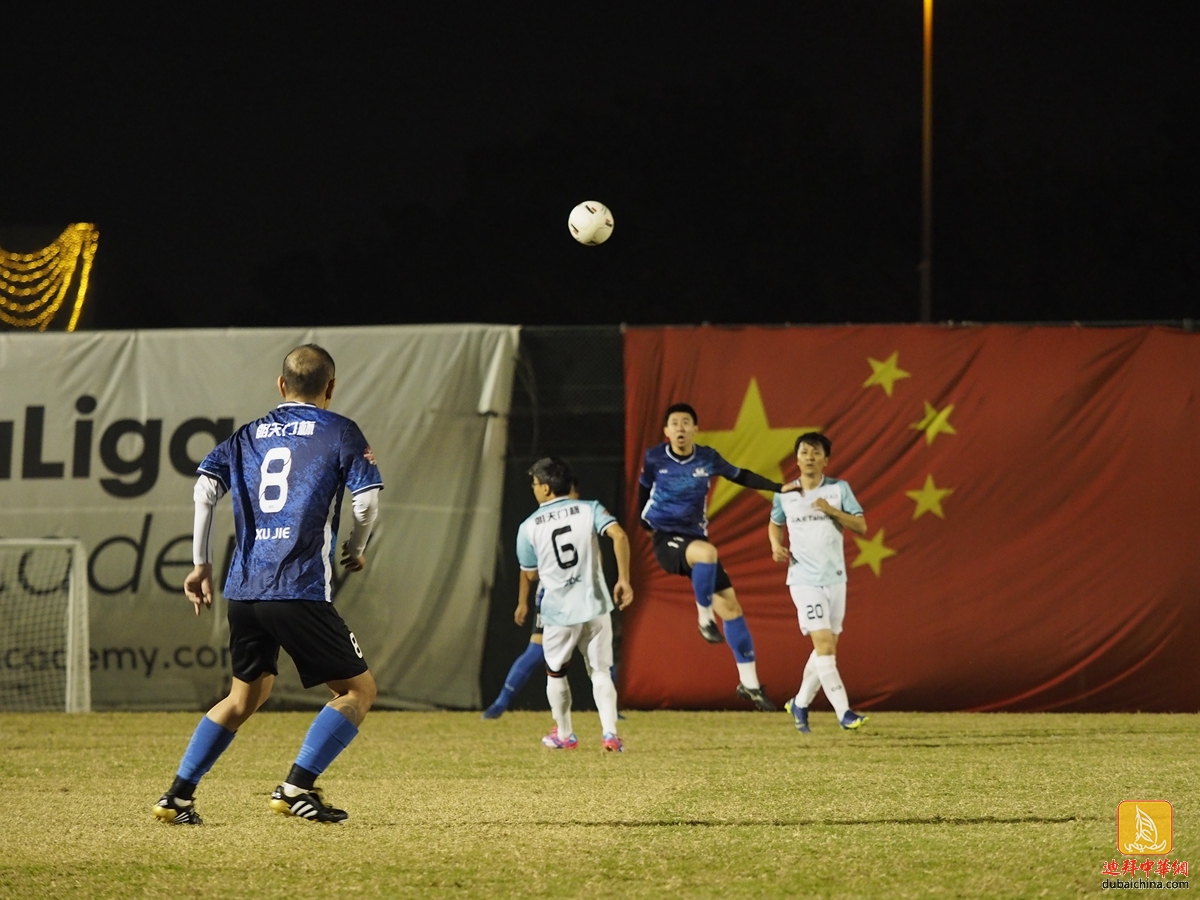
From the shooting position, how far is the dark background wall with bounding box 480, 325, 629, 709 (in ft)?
41.0

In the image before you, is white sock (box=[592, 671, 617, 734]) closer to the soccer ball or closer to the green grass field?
the green grass field

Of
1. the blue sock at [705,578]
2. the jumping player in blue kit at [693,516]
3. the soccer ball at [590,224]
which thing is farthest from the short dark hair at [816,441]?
the soccer ball at [590,224]

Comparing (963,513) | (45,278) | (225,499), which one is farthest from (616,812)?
(45,278)

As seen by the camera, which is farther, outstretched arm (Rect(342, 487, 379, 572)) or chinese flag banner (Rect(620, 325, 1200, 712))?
chinese flag banner (Rect(620, 325, 1200, 712))

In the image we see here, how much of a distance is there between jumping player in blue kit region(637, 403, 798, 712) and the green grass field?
2.27 ft

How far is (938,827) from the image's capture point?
6422 mm

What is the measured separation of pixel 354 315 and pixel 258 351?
1364 inches

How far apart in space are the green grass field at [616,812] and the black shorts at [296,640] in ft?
2.14

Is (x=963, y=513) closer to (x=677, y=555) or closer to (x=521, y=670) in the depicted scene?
(x=677, y=555)

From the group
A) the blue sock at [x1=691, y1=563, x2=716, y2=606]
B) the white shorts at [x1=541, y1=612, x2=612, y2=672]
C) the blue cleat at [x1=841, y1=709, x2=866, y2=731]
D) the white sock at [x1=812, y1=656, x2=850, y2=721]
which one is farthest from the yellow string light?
the blue cleat at [x1=841, y1=709, x2=866, y2=731]

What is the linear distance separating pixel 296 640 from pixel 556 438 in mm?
6449

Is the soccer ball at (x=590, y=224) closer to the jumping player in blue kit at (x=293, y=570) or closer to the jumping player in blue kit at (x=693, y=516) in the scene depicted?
the jumping player in blue kit at (x=693, y=516)

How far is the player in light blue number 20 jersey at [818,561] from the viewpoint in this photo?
10.5 metres

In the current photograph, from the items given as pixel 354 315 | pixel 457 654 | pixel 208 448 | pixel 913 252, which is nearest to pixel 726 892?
pixel 457 654
